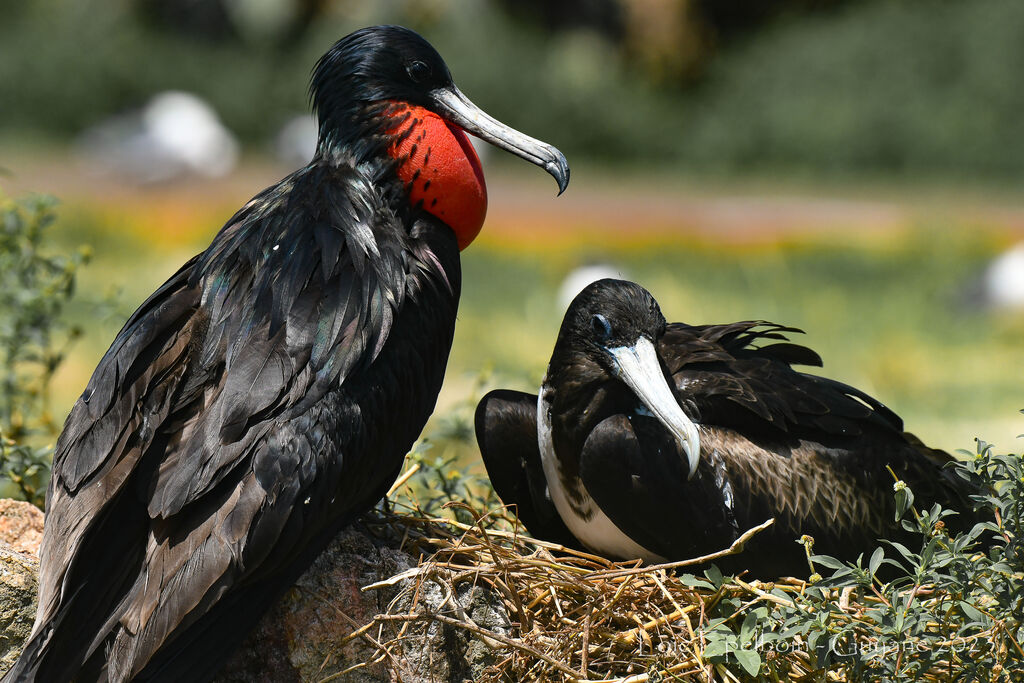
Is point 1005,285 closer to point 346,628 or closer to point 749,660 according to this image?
point 749,660

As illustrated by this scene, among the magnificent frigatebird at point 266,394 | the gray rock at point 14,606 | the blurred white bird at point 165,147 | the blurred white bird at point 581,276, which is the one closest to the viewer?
the magnificent frigatebird at point 266,394

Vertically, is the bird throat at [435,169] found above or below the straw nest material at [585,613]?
above

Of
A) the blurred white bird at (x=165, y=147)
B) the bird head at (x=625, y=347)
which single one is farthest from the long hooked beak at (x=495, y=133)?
the blurred white bird at (x=165, y=147)

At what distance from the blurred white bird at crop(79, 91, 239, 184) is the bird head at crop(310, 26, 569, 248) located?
9.15 m

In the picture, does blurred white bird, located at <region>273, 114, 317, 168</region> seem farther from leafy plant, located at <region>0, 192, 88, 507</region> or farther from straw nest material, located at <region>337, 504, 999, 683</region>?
straw nest material, located at <region>337, 504, 999, 683</region>

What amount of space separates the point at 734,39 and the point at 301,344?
1434 cm

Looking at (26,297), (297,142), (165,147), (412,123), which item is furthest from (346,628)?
(165,147)

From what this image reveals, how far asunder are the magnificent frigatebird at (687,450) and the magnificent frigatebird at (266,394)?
359 mm

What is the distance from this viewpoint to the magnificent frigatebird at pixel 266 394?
2.59 meters

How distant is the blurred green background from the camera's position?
34.2 feet

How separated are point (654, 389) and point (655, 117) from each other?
12.2 metres

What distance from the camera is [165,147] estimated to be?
40.0 feet

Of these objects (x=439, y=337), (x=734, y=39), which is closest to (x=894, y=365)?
Result: (x=439, y=337)

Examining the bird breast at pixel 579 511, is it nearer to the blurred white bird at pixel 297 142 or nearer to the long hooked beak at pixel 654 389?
the long hooked beak at pixel 654 389
